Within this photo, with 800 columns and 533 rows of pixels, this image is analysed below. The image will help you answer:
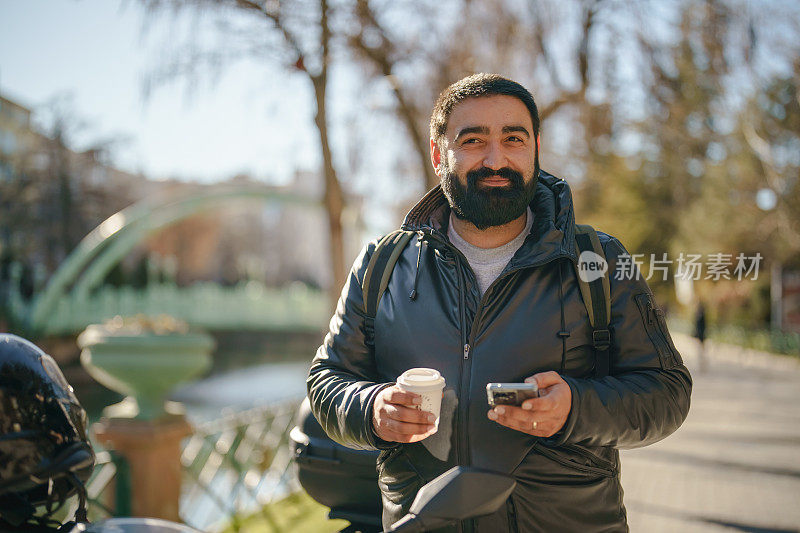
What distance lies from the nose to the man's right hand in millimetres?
706

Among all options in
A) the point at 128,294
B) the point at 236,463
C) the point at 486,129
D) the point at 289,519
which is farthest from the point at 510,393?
the point at 128,294

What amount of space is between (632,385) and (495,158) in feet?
2.41

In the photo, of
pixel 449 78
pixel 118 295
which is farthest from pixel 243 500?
pixel 118 295

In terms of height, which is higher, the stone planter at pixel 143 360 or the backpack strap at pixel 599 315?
the backpack strap at pixel 599 315

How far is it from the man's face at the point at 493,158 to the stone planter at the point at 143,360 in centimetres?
384

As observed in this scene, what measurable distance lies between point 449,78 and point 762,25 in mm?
4094

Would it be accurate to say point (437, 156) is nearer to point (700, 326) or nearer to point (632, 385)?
point (632, 385)

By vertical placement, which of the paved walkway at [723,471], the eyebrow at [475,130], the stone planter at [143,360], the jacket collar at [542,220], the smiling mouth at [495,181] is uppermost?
the eyebrow at [475,130]

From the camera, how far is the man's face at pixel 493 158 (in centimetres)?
199

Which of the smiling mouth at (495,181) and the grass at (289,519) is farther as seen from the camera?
the grass at (289,519)

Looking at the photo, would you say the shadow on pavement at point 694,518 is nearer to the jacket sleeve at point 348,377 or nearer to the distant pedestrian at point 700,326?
the jacket sleeve at point 348,377

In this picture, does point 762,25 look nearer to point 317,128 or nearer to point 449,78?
point 449,78

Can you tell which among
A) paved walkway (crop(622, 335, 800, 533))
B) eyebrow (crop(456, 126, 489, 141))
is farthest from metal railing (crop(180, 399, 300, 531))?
eyebrow (crop(456, 126, 489, 141))

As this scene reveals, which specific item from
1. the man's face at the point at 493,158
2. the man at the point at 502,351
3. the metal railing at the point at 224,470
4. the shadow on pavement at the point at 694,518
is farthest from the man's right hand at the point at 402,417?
the shadow on pavement at the point at 694,518
